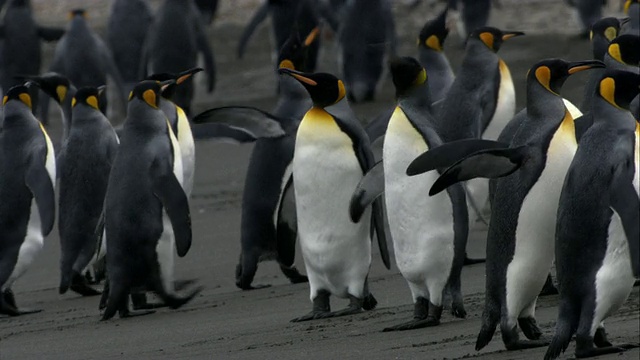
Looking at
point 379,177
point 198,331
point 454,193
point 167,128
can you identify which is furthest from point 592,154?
point 167,128

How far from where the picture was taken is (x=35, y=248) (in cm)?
809

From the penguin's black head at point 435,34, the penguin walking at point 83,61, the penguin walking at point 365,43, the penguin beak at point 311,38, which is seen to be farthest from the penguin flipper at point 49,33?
the penguin beak at point 311,38

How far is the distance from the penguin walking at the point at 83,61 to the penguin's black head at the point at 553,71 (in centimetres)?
955

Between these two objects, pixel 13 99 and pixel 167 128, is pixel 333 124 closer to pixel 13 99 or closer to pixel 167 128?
pixel 167 128

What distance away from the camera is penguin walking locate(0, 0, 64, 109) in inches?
634

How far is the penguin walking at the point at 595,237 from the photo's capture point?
5051mm

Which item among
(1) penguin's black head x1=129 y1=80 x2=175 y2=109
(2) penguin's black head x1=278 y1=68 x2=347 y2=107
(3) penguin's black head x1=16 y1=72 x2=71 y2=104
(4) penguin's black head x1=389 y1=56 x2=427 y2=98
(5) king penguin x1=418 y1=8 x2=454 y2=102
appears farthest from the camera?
(5) king penguin x1=418 y1=8 x2=454 y2=102

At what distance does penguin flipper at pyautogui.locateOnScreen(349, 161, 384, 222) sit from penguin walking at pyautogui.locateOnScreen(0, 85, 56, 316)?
6.44 ft

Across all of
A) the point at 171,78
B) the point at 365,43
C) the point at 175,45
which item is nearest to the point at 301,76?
the point at 171,78

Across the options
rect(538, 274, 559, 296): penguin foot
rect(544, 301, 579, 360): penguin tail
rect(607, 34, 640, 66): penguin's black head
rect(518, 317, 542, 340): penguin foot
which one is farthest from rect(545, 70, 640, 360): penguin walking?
rect(538, 274, 559, 296): penguin foot

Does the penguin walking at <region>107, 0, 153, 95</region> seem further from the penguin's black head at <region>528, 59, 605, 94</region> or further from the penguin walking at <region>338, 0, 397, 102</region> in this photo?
the penguin's black head at <region>528, 59, 605, 94</region>

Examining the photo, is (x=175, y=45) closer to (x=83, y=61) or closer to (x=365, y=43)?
(x=83, y=61)

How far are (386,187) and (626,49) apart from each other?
115 cm

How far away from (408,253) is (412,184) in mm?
276
